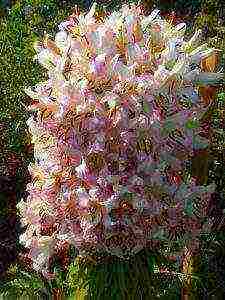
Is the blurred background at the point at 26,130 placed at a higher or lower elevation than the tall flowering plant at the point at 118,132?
higher

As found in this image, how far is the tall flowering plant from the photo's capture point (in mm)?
2873

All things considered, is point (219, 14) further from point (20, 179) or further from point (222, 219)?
point (222, 219)

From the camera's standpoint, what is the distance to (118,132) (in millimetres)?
2871

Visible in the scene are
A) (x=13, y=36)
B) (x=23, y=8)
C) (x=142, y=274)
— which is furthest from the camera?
(x=23, y=8)

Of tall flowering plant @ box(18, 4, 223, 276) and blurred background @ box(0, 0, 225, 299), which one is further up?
blurred background @ box(0, 0, 225, 299)

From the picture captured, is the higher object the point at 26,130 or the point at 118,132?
the point at 26,130

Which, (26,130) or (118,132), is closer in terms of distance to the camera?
(118,132)

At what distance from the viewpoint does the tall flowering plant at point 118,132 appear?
9.43ft

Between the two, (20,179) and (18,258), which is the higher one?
(20,179)

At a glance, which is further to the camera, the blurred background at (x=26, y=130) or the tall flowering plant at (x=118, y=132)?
the blurred background at (x=26, y=130)

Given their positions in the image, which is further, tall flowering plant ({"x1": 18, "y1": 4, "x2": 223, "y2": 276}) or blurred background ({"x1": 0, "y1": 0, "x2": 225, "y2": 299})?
blurred background ({"x1": 0, "y1": 0, "x2": 225, "y2": 299})

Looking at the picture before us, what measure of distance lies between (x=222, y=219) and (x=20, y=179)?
5.86 ft

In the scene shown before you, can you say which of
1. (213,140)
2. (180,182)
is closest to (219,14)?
(213,140)

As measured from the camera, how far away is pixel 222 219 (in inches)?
154
